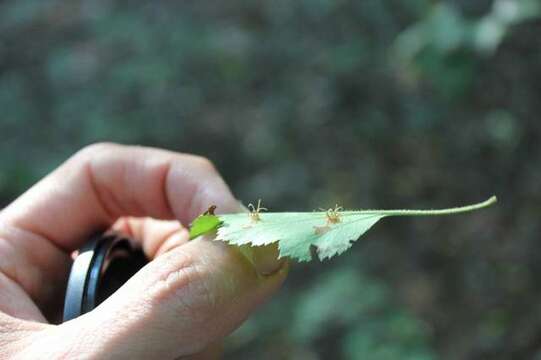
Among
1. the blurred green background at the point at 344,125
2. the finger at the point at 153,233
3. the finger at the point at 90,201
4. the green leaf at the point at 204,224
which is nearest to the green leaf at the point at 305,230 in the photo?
the green leaf at the point at 204,224

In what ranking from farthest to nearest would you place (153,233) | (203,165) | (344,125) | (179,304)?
(344,125)
(153,233)
(203,165)
(179,304)

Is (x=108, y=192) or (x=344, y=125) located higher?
(x=108, y=192)

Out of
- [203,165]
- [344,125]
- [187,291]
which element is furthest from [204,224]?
[344,125]

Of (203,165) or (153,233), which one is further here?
(153,233)

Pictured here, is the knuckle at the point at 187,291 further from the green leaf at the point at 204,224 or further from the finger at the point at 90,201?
the finger at the point at 90,201

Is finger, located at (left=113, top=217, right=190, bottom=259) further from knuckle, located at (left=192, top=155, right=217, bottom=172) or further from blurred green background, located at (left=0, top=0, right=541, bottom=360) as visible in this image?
blurred green background, located at (left=0, top=0, right=541, bottom=360)

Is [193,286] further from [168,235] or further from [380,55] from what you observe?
[380,55]

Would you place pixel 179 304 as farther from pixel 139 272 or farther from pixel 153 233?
pixel 153 233
